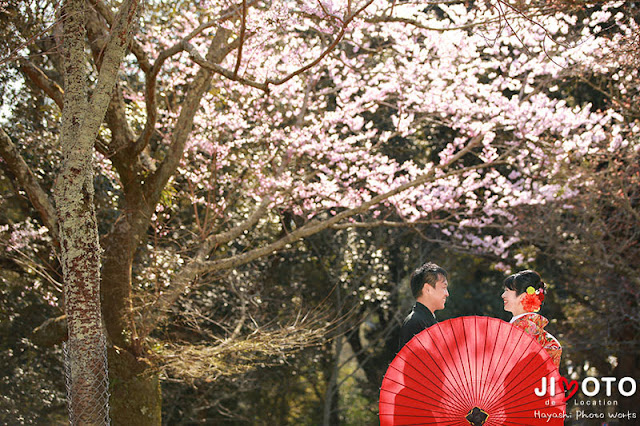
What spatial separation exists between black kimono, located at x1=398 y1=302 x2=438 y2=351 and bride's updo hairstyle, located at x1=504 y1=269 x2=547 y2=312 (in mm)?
489

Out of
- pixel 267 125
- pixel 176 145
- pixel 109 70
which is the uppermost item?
pixel 267 125

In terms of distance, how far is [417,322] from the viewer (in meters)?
3.20

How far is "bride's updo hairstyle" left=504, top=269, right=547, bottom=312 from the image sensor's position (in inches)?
125

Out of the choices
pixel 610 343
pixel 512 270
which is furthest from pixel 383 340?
pixel 610 343

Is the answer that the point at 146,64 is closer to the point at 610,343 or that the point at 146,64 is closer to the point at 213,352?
the point at 213,352

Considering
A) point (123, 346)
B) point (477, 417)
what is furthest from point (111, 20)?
point (477, 417)

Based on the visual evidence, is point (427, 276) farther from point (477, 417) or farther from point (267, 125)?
point (267, 125)

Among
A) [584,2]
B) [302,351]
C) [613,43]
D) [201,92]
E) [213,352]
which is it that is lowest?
[213,352]

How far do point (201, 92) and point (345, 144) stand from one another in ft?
9.06

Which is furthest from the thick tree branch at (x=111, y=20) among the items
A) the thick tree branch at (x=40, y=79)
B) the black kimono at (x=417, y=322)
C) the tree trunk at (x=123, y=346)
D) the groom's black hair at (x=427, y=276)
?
the black kimono at (x=417, y=322)

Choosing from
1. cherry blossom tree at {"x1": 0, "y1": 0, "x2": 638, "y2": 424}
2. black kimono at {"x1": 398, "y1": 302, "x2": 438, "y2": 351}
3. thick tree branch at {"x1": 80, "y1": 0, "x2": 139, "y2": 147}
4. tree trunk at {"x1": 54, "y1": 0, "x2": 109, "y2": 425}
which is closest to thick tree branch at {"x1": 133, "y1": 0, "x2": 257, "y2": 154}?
cherry blossom tree at {"x1": 0, "y1": 0, "x2": 638, "y2": 424}

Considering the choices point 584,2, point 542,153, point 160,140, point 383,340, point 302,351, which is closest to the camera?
point 584,2

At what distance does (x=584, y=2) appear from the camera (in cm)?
475

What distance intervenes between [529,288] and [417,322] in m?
0.64
